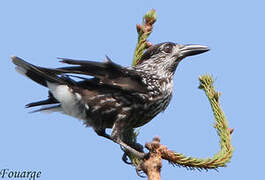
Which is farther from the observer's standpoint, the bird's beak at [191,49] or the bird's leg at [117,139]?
the bird's beak at [191,49]

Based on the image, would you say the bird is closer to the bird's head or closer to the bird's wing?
the bird's wing

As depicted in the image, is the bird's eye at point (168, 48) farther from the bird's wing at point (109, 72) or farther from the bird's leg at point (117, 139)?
the bird's leg at point (117, 139)

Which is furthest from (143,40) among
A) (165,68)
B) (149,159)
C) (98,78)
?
(149,159)

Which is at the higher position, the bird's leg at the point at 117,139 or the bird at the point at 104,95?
the bird at the point at 104,95

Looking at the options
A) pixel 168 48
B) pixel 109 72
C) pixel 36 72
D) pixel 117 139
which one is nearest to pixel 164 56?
pixel 168 48

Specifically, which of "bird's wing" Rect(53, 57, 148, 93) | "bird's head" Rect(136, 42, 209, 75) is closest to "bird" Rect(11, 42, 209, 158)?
"bird's wing" Rect(53, 57, 148, 93)

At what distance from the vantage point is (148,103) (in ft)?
15.9

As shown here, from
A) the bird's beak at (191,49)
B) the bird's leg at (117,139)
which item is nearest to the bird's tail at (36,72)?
the bird's leg at (117,139)

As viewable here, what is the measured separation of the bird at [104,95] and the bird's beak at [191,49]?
2.05ft

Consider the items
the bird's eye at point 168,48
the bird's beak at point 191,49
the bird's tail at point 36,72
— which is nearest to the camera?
the bird's tail at point 36,72

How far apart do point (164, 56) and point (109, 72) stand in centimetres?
110

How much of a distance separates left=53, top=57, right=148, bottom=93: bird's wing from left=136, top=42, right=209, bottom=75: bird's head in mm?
538

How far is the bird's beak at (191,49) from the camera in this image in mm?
5184

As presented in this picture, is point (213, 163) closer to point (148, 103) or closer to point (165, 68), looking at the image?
point (148, 103)
